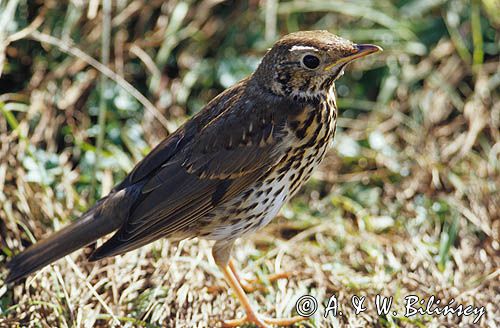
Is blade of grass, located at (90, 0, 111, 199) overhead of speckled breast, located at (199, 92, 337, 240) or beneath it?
overhead

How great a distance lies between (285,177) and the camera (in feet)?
14.0

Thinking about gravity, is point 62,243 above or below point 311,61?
below

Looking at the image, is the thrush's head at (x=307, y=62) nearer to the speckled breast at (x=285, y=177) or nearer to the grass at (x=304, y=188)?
the speckled breast at (x=285, y=177)

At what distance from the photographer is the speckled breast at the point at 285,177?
13.9ft

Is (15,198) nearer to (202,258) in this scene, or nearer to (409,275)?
(202,258)

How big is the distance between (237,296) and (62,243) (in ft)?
3.29

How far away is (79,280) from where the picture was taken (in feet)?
15.3

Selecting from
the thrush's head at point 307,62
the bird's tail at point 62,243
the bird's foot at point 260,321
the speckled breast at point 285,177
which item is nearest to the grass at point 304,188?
the bird's foot at point 260,321

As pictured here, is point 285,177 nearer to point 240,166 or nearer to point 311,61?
point 240,166

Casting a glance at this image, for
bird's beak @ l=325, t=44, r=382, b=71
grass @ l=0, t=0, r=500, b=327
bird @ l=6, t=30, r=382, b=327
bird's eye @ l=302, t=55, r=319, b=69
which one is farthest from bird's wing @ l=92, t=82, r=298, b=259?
grass @ l=0, t=0, r=500, b=327

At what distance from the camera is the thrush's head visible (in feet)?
13.5

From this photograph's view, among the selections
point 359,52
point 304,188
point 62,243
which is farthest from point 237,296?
→ point 359,52

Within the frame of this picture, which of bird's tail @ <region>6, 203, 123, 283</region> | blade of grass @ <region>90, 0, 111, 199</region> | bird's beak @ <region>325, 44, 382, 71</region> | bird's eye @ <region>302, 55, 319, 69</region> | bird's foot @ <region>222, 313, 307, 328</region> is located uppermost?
blade of grass @ <region>90, 0, 111, 199</region>

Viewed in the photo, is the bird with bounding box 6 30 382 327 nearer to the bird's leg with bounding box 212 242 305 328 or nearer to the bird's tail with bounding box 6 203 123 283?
the bird's tail with bounding box 6 203 123 283
